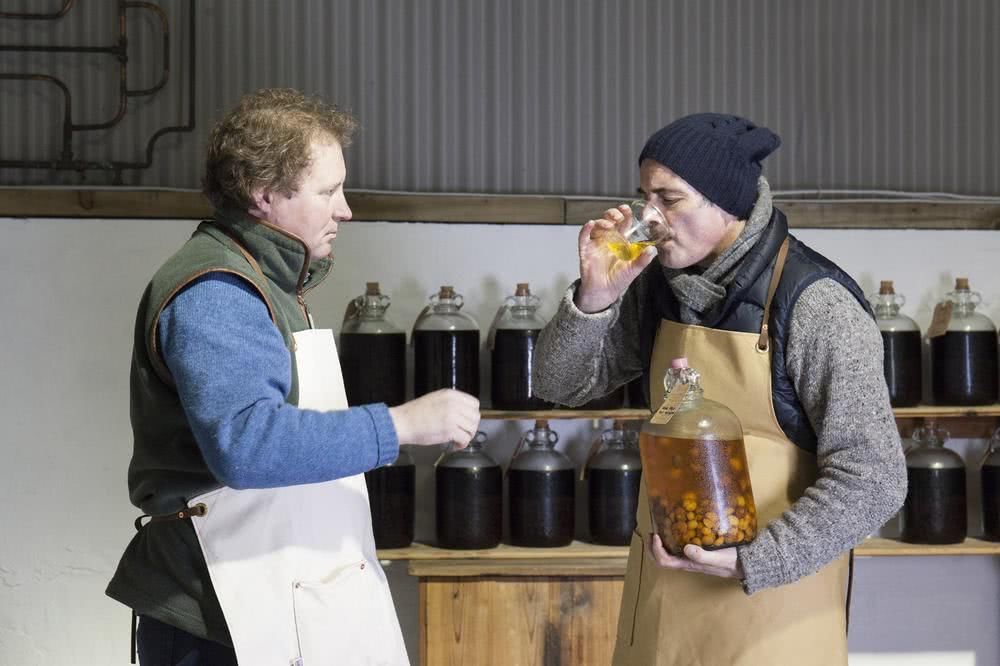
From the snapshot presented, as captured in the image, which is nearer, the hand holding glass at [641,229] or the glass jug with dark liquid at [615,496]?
the hand holding glass at [641,229]

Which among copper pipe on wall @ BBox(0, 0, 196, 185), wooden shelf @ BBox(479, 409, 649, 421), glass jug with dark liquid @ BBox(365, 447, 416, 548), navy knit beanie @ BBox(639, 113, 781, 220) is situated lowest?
glass jug with dark liquid @ BBox(365, 447, 416, 548)

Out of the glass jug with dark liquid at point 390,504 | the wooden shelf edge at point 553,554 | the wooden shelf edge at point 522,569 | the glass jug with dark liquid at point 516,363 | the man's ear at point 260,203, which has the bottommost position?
the wooden shelf edge at point 522,569

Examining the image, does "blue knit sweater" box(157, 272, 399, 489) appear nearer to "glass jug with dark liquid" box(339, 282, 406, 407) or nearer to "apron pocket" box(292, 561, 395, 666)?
"apron pocket" box(292, 561, 395, 666)

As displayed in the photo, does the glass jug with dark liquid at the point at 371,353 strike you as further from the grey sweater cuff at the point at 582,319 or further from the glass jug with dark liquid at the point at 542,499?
the grey sweater cuff at the point at 582,319

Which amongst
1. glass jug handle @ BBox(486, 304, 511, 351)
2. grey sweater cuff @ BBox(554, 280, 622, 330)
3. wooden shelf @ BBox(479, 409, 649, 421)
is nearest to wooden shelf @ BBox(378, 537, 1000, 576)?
wooden shelf @ BBox(479, 409, 649, 421)

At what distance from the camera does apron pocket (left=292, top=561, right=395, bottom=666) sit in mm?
1426

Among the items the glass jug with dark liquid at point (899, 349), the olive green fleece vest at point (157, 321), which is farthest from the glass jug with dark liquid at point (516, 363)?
the olive green fleece vest at point (157, 321)

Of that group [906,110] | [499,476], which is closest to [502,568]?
[499,476]

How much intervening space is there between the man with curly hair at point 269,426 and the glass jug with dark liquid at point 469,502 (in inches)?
51.6

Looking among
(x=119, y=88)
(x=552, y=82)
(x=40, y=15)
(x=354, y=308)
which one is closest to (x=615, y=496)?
(x=354, y=308)

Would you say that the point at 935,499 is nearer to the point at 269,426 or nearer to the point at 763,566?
the point at 763,566

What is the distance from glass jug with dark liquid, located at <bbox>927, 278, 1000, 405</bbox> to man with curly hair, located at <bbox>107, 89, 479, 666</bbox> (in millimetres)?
1997

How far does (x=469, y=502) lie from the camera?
2.85 m

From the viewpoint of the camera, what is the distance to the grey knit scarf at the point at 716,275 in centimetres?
160
